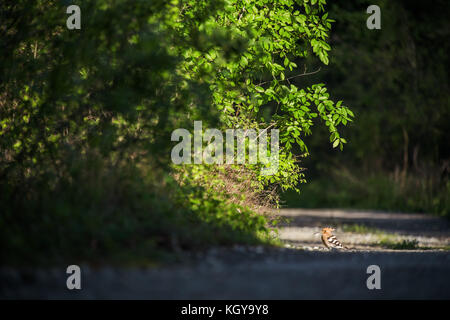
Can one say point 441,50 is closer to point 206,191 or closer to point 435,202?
point 435,202

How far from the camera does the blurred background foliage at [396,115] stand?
2084 centimetres

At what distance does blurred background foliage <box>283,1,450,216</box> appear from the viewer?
20.8 m

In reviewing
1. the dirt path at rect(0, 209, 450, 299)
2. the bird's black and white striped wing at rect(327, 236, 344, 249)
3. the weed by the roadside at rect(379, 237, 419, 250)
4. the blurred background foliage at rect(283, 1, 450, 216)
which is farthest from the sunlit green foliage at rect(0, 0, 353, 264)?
the blurred background foliage at rect(283, 1, 450, 216)

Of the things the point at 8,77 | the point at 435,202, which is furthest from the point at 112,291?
the point at 435,202

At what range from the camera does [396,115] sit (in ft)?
83.0

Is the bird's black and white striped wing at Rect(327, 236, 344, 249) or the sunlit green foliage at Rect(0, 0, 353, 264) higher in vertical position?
the sunlit green foliage at Rect(0, 0, 353, 264)

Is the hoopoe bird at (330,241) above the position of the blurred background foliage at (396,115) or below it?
below

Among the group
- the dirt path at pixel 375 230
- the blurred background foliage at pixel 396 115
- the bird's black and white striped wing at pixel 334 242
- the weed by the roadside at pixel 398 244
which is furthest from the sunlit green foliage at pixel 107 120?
the blurred background foliage at pixel 396 115

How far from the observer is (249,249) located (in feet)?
23.3

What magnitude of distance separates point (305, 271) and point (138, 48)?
316 centimetres

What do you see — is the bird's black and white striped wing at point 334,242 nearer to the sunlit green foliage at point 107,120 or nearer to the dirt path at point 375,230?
the dirt path at point 375,230

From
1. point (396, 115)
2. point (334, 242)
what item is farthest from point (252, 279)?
point (396, 115)

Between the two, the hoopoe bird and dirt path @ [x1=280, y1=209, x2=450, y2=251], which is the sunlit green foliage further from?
dirt path @ [x1=280, y1=209, x2=450, y2=251]

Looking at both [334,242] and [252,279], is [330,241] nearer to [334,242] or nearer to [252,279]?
[334,242]
